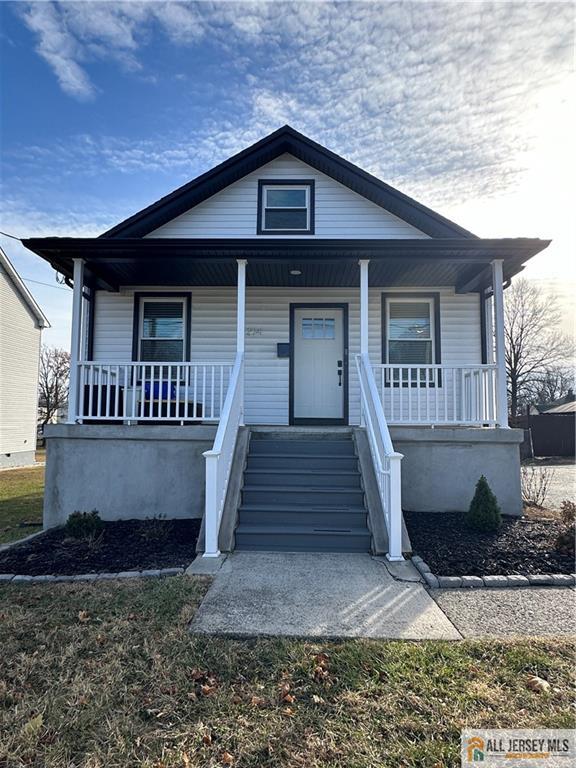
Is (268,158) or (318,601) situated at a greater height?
(268,158)

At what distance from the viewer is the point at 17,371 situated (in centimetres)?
1881

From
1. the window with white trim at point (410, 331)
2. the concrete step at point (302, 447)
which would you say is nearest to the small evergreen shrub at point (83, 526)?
the concrete step at point (302, 447)

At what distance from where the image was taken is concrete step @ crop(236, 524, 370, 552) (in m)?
5.11

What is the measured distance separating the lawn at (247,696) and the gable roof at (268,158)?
23.7 feet

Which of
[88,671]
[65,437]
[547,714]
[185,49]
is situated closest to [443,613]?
[547,714]

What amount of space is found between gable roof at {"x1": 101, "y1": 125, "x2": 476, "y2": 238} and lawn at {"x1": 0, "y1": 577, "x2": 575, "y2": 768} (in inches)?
284

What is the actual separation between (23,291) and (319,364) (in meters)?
16.4

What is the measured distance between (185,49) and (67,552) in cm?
847

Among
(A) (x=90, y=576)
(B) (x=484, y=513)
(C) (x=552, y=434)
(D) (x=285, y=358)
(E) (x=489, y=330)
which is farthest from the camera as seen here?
(C) (x=552, y=434)

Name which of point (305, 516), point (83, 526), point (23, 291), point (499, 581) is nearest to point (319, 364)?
point (305, 516)

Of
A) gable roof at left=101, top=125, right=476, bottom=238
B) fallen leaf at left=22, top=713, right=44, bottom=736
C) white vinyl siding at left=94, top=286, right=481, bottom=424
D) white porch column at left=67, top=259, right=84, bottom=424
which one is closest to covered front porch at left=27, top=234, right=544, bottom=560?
white vinyl siding at left=94, top=286, right=481, bottom=424

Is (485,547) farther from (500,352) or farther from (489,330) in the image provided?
(489,330)

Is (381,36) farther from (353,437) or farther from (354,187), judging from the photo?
(353,437)

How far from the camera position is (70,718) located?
2.31 m
